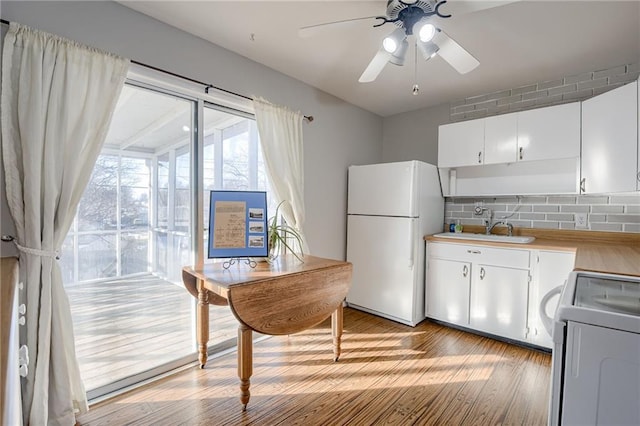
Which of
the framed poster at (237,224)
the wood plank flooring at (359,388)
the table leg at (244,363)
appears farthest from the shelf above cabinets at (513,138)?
the table leg at (244,363)

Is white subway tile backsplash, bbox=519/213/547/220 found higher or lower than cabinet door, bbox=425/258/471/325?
higher

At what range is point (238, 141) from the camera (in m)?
2.64

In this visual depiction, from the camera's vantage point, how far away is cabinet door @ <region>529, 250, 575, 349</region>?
238 cm

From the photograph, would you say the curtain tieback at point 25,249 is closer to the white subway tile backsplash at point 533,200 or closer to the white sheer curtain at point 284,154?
the white sheer curtain at point 284,154

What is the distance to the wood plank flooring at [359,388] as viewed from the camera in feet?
5.62

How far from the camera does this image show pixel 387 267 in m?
3.14

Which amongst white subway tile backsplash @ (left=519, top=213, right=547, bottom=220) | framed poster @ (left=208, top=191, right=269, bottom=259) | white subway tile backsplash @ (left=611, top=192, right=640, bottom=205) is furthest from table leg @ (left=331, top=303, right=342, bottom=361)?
white subway tile backsplash @ (left=611, top=192, right=640, bottom=205)

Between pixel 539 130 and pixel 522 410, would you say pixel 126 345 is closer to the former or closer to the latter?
pixel 522 410

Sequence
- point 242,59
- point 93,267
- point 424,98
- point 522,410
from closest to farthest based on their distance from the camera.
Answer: point 522,410 → point 93,267 → point 242,59 → point 424,98

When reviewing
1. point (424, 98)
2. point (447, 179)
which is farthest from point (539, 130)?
point (424, 98)

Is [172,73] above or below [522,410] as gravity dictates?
above

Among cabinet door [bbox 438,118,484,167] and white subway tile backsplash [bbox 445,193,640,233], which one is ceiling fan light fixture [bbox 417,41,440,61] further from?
white subway tile backsplash [bbox 445,193,640,233]

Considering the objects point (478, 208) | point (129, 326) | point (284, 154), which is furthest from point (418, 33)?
point (129, 326)

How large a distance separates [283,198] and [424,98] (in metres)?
1.96
